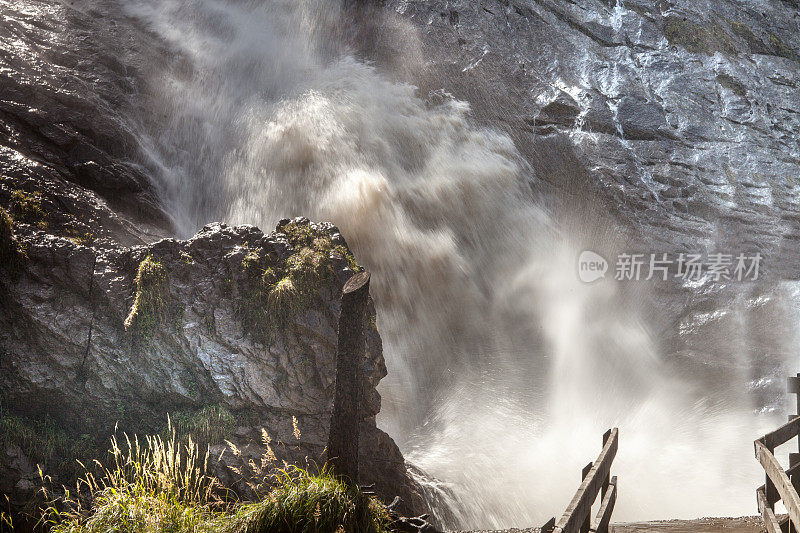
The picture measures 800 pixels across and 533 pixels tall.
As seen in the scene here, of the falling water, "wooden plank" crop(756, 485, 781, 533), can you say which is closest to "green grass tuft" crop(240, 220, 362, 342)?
the falling water

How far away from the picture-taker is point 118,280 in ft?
25.0

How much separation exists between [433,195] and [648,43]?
8.98m

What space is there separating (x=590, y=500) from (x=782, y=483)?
5.83ft

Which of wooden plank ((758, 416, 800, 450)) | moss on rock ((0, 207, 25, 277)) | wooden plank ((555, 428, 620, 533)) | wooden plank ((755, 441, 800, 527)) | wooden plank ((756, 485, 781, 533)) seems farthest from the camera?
moss on rock ((0, 207, 25, 277))

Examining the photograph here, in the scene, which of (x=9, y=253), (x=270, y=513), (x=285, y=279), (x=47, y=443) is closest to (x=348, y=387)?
(x=270, y=513)

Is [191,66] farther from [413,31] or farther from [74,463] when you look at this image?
[74,463]

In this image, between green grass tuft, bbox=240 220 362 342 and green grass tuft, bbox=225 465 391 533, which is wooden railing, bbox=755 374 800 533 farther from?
green grass tuft, bbox=240 220 362 342

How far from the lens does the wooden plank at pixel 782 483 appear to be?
450 centimetres

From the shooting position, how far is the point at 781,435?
6.01 m

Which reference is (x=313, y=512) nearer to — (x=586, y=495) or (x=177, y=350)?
(x=586, y=495)

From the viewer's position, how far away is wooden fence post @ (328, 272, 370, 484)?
4734mm

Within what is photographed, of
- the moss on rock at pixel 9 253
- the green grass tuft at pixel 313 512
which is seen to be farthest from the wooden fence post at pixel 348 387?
the moss on rock at pixel 9 253

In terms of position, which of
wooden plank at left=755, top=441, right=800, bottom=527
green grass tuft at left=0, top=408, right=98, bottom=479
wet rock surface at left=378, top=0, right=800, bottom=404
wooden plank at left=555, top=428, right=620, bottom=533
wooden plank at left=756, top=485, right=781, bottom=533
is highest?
wet rock surface at left=378, top=0, right=800, bottom=404

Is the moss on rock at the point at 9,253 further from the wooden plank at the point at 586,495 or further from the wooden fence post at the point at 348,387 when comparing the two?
the wooden plank at the point at 586,495
